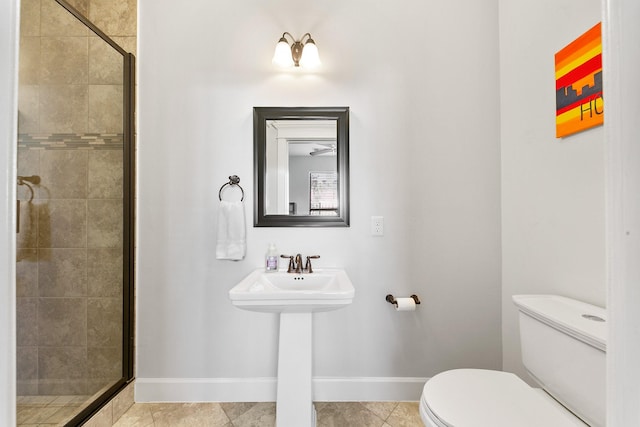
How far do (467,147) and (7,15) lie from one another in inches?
73.3

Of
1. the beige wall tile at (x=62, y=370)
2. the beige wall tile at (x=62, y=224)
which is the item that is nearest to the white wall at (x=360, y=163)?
the beige wall tile at (x=62, y=224)

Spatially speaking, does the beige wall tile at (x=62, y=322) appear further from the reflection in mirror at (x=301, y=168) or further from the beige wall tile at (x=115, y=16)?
the beige wall tile at (x=115, y=16)

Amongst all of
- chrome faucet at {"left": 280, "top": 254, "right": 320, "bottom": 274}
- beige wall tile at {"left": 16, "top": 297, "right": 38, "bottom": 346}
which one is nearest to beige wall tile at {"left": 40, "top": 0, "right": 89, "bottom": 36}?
beige wall tile at {"left": 16, "top": 297, "right": 38, "bottom": 346}

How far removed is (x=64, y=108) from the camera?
136 centimetres

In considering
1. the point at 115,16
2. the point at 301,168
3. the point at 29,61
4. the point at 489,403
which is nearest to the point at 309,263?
the point at 301,168

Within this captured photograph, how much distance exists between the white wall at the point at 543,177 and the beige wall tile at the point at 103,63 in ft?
7.33

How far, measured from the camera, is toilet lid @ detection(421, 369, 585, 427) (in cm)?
91

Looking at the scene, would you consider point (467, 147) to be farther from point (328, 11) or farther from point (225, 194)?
point (225, 194)

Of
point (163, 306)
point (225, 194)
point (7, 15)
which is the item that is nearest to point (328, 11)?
point (225, 194)

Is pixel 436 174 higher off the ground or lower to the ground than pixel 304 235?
higher

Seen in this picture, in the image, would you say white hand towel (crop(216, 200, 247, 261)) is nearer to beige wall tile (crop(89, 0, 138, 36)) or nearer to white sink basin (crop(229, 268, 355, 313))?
white sink basin (crop(229, 268, 355, 313))

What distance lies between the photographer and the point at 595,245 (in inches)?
44.0

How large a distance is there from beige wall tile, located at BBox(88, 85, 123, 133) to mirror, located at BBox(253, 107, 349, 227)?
0.77m

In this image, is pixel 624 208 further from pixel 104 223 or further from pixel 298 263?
pixel 104 223
